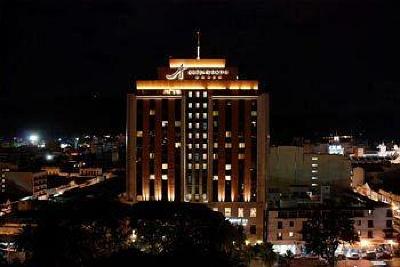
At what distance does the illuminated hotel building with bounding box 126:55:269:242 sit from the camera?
139ft

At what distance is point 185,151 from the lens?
42.9m

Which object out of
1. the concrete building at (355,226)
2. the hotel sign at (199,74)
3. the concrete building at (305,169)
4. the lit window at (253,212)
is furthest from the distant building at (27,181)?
the concrete building at (355,226)

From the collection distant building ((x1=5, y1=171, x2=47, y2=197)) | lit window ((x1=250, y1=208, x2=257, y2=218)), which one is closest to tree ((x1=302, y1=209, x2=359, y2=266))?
lit window ((x1=250, y1=208, x2=257, y2=218))

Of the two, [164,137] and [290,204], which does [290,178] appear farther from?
[164,137]

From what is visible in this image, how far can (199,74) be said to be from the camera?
43.6 metres

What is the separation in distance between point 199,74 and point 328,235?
15.7 metres

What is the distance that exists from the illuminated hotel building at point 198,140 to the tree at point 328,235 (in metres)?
7.60

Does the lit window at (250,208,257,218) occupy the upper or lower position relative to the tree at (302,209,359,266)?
upper

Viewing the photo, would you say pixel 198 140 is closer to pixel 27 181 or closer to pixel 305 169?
pixel 305 169

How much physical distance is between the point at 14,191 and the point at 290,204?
97.7 feet

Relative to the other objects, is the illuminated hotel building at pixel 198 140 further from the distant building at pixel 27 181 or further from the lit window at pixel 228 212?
the distant building at pixel 27 181

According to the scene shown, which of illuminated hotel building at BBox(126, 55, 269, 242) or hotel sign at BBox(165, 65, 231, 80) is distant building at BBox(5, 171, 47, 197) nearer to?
illuminated hotel building at BBox(126, 55, 269, 242)

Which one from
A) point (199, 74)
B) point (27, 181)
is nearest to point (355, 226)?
point (199, 74)

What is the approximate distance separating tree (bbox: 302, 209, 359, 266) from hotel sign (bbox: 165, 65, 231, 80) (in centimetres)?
1352
